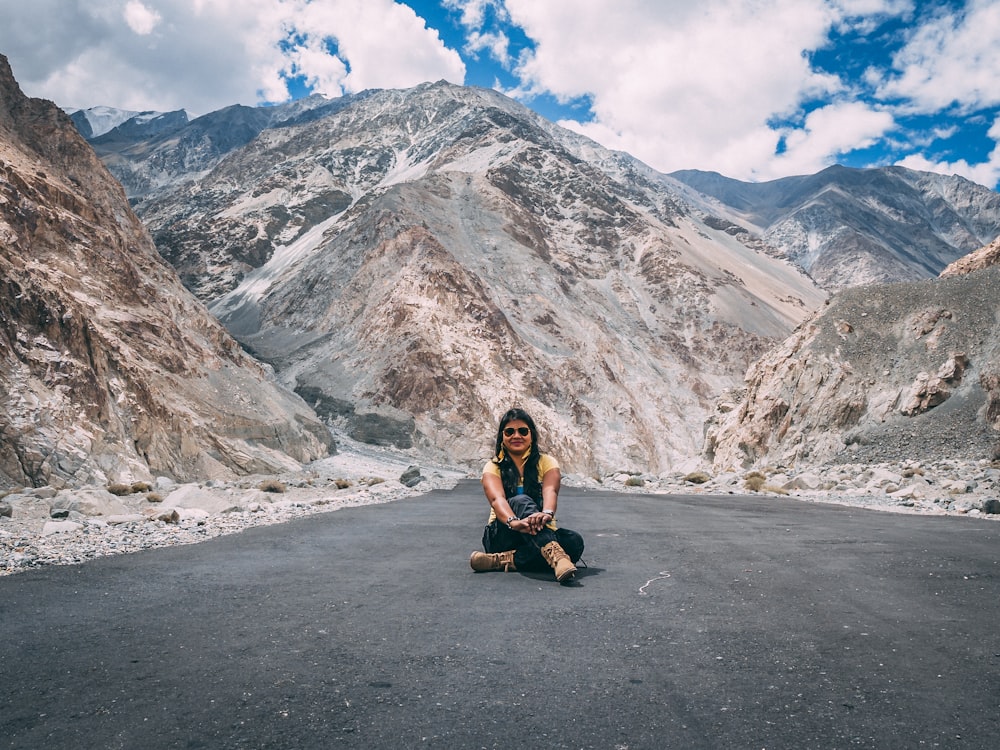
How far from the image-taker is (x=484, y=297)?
67.2 meters

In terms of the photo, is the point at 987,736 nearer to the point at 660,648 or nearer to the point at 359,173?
the point at 660,648

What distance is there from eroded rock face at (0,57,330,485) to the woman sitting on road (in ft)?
55.8

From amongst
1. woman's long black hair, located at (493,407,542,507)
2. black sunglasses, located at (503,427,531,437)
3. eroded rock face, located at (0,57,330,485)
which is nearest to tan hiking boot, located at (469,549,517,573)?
woman's long black hair, located at (493,407,542,507)

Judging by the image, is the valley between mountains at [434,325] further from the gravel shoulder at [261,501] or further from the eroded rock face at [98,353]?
the gravel shoulder at [261,501]

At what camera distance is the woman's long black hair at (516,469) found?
21.4 ft

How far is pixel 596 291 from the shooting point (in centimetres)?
8531

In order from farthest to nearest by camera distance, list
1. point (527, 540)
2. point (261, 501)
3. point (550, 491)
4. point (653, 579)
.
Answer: point (261, 501) → point (527, 540) → point (550, 491) → point (653, 579)

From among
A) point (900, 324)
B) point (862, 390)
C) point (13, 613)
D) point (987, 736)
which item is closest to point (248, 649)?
point (13, 613)

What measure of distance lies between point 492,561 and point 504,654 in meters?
2.68

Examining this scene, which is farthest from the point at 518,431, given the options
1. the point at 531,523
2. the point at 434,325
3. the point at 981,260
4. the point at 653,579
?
the point at 434,325

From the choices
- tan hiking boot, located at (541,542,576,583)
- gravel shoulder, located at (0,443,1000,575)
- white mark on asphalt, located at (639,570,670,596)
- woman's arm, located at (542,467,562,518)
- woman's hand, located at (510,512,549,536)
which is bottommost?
gravel shoulder, located at (0,443,1000,575)

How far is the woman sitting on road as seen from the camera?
602 centimetres

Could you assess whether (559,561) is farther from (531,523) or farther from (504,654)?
(504,654)

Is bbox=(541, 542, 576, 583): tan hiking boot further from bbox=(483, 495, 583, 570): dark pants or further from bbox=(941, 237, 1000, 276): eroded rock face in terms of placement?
bbox=(941, 237, 1000, 276): eroded rock face
